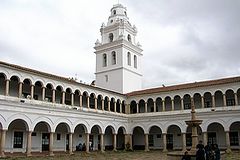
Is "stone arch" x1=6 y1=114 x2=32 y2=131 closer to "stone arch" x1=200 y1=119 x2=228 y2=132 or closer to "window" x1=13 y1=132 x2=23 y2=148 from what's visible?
"window" x1=13 y1=132 x2=23 y2=148

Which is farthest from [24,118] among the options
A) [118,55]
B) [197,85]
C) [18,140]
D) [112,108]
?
[118,55]

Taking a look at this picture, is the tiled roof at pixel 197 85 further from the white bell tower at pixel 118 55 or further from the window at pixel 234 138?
the window at pixel 234 138

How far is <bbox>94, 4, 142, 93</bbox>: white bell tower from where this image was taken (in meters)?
38.6

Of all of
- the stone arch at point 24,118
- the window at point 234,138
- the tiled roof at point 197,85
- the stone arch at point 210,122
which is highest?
the tiled roof at point 197,85

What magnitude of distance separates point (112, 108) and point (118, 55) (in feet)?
25.5

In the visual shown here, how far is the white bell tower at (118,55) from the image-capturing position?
38.6m

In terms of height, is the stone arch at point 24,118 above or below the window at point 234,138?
above

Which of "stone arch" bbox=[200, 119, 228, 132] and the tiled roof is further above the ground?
the tiled roof

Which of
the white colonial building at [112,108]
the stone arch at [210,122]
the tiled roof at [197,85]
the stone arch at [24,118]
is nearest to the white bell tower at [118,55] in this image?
the white colonial building at [112,108]

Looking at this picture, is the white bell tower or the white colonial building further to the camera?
the white bell tower

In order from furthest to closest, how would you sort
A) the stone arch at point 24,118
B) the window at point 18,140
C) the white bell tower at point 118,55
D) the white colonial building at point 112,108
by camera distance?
the white bell tower at point 118,55, the window at point 18,140, the white colonial building at point 112,108, the stone arch at point 24,118

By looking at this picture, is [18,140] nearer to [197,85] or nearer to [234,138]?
[197,85]

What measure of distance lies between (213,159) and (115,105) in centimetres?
1986

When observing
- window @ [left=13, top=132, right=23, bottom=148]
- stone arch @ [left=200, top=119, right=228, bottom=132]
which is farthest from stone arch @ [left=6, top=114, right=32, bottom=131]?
stone arch @ [left=200, top=119, right=228, bottom=132]
